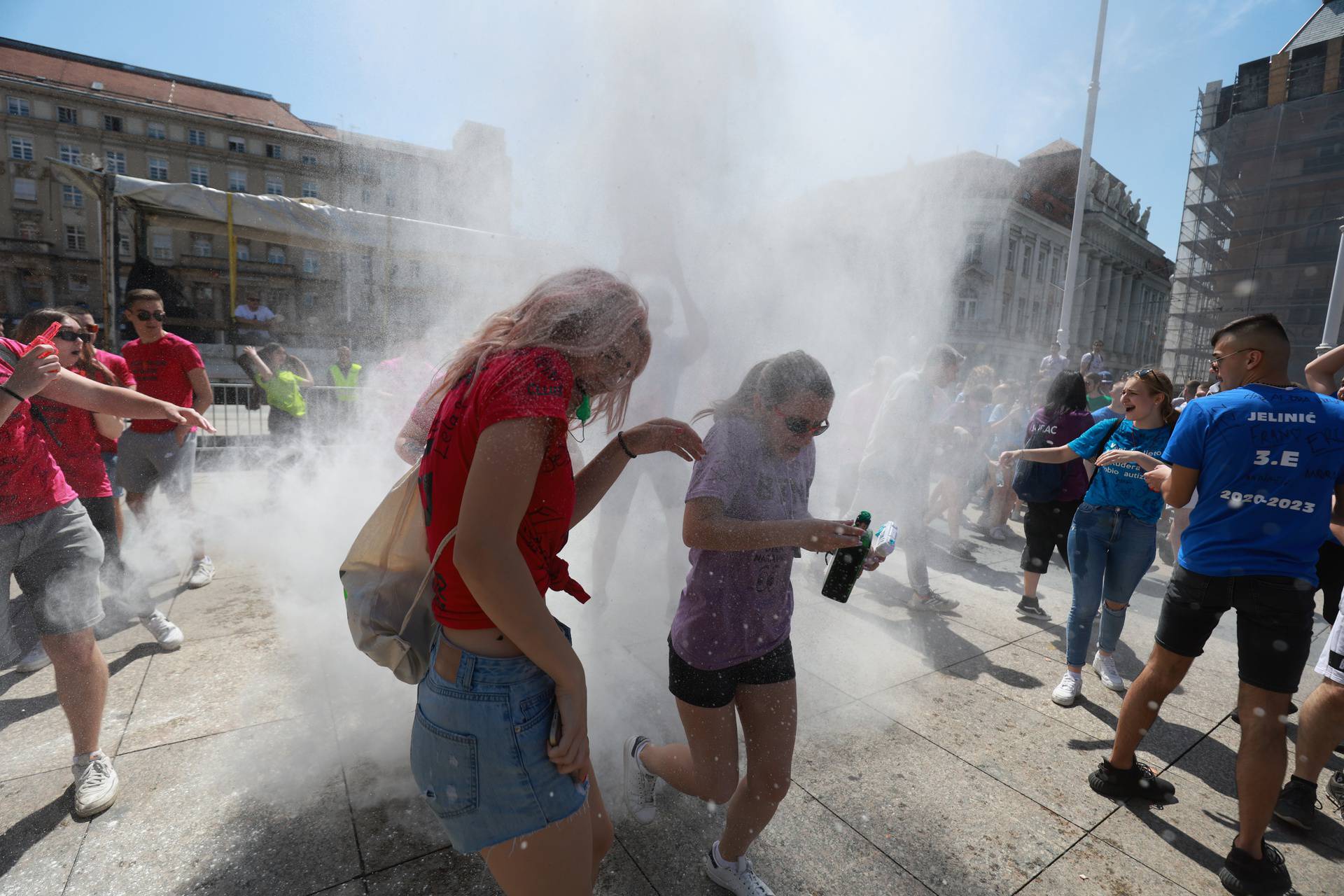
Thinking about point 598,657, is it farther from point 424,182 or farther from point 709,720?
point 424,182

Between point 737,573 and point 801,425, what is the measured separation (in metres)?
0.46

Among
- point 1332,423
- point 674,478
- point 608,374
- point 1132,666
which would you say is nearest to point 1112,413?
point 1132,666

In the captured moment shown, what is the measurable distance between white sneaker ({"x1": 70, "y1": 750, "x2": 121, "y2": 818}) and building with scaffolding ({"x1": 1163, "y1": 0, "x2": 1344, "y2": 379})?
34354 millimetres

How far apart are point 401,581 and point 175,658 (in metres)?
2.89

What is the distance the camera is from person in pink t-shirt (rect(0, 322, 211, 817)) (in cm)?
214

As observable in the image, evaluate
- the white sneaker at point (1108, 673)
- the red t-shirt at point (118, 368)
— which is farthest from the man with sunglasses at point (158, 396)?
the white sneaker at point (1108, 673)

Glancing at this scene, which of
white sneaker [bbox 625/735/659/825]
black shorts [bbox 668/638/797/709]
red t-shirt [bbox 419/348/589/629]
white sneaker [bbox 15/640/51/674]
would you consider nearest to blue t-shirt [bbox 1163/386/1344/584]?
black shorts [bbox 668/638/797/709]

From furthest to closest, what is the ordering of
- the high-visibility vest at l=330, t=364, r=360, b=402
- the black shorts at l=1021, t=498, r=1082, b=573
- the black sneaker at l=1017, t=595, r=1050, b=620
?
1. the high-visibility vest at l=330, t=364, r=360, b=402
2. the black sneaker at l=1017, t=595, r=1050, b=620
3. the black shorts at l=1021, t=498, r=1082, b=573

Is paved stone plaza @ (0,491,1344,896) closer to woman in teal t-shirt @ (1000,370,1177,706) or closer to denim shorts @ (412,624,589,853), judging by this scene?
woman in teal t-shirt @ (1000,370,1177,706)

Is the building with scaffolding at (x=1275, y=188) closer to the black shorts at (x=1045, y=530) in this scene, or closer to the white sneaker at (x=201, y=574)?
the black shorts at (x=1045, y=530)

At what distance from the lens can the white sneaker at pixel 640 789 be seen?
217cm

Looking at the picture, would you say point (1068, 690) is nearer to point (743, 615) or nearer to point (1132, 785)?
point (1132, 785)

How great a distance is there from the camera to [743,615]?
6.00 ft

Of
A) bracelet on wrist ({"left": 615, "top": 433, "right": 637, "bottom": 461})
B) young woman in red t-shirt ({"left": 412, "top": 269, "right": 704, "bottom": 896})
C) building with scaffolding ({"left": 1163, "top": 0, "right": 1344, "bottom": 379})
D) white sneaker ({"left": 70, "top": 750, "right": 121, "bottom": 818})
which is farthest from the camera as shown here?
building with scaffolding ({"left": 1163, "top": 0, "right": 1344, "bottom": 379})
